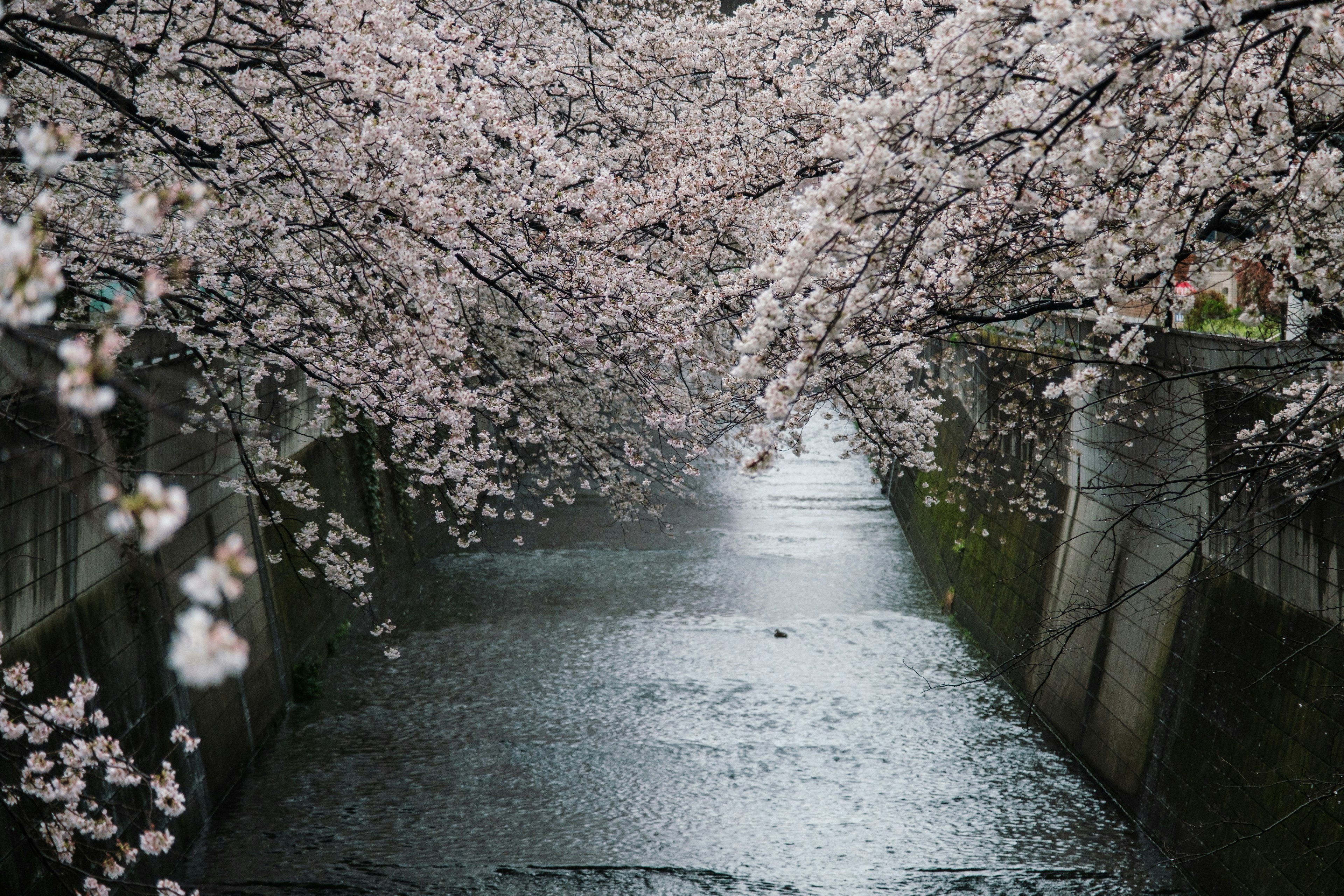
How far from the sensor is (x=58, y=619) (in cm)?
813

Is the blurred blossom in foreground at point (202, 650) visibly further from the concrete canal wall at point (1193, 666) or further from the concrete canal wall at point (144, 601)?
the concrete canal wall at point (1193, 666)

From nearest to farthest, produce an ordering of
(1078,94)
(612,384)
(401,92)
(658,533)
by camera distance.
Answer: (1078,94)
(401,92)
(612,384)
(658,533)

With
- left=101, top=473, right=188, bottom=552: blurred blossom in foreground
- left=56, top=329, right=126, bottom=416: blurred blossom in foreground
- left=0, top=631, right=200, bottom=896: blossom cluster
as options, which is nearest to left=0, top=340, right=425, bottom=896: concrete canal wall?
left=0, top=631, right=200, bottom=896: blossom cluster

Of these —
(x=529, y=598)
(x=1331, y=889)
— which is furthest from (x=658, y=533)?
(x=1331, y=889)

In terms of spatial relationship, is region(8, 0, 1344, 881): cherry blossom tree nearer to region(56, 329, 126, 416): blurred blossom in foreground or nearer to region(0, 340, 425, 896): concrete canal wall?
region(56, 329, 126, 416): blurred blossom in foreground

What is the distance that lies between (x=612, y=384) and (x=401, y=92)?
670 cm

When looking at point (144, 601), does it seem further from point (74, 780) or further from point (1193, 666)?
point (1193, 666)

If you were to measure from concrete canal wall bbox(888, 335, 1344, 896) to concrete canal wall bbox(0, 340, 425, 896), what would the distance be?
6.24m

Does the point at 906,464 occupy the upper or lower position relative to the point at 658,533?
upper

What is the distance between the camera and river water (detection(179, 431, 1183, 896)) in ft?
30.7

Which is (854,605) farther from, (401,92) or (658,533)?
(401,92)

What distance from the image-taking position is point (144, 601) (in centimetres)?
974

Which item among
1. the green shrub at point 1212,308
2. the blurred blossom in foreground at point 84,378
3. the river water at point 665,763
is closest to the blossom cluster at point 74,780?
the blurred blossom in foreground at point 84,378

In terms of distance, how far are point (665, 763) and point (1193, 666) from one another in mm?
4955
